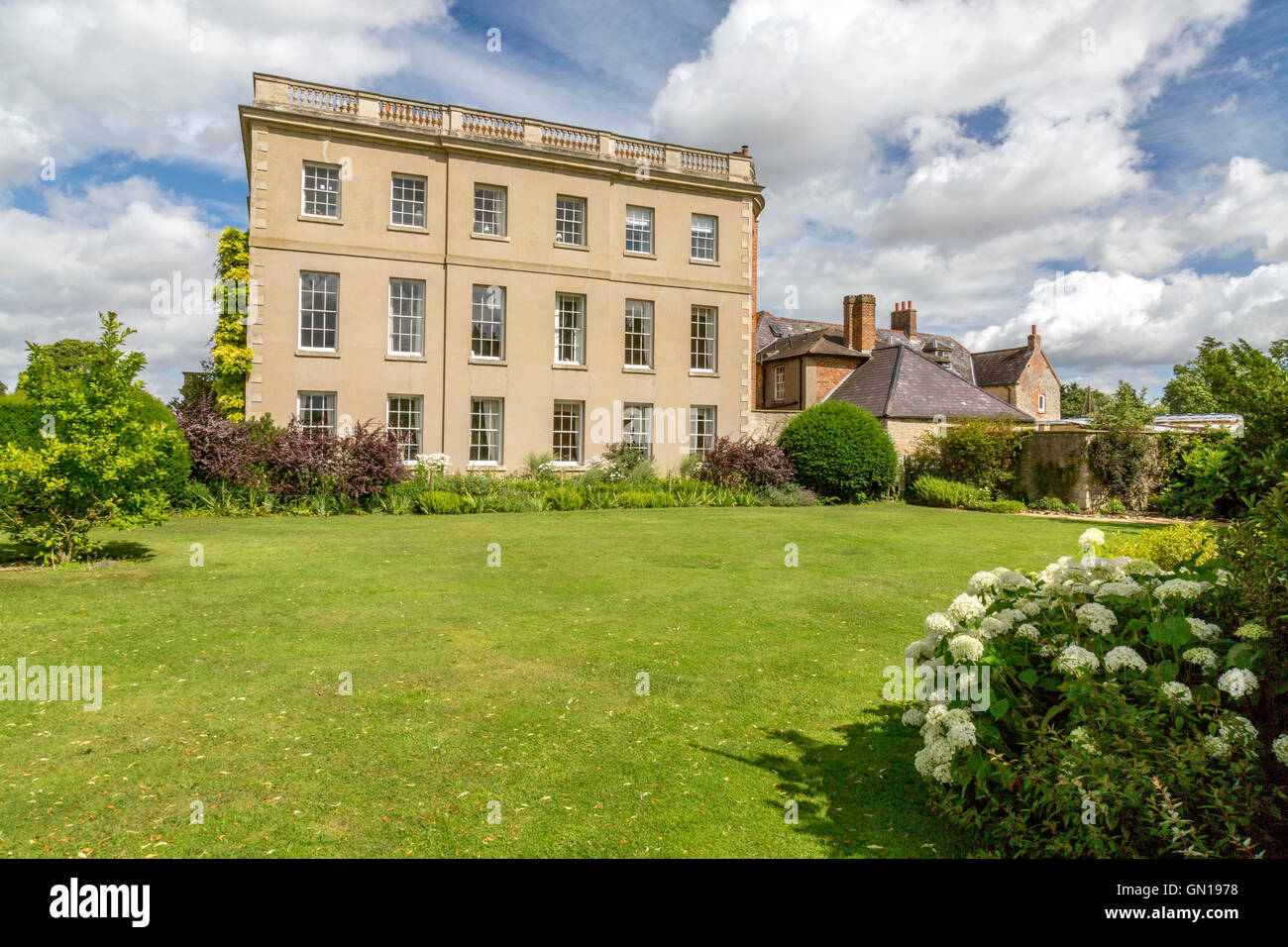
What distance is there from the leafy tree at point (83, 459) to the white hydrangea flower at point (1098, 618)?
11209 millimetres

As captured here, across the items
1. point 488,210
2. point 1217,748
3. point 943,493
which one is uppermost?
point 488,210

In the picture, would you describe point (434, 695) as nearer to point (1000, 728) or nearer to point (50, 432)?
point (1000, 728)

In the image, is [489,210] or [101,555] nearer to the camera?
[101,555]

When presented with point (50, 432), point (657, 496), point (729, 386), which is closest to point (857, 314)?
point (729, 386)

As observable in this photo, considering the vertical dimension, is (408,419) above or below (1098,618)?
above

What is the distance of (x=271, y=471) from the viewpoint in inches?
766

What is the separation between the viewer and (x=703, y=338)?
2816 cm

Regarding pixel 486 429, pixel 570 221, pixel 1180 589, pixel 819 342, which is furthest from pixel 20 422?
pixel 819 342

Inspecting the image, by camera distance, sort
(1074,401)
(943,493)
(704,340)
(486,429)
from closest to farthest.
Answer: (486,429), (943,493), (704,340), (1074,401)

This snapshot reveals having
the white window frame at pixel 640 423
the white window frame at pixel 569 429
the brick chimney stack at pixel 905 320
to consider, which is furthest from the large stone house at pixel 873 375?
the white window frame at pixel 569 429

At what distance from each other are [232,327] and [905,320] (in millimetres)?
41885

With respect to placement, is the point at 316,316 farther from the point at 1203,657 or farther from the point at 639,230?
the point at 1203,657

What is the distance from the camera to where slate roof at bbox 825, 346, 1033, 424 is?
2969 cm

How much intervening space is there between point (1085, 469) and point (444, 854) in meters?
24.3
